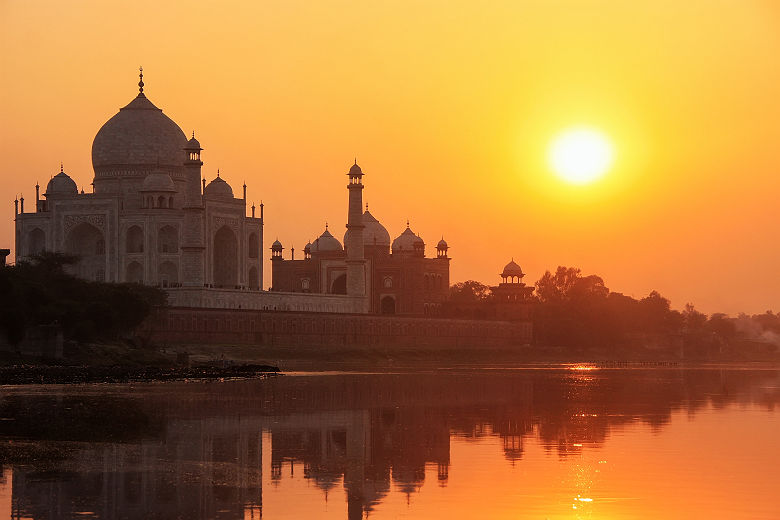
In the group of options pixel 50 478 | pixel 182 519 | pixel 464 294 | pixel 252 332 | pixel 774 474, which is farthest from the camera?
pixel 464 294

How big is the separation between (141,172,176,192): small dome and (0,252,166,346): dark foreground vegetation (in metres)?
13.1

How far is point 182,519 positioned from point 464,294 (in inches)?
4145

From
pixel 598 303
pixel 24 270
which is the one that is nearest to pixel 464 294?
pixel 598 303

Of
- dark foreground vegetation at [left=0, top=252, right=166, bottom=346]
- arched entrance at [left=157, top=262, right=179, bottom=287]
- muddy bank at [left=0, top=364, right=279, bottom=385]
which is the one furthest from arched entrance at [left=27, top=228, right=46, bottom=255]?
muddy bank at [left=0, top=364, right=279, bottom=385]

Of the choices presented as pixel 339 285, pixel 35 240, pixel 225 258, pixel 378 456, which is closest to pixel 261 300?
pixel 225 258

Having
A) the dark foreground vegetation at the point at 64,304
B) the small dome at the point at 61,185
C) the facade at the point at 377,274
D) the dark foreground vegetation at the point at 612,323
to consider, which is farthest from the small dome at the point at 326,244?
the dark foreground vegetation at the point at 64,304

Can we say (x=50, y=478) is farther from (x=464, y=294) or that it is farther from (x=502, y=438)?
(x=464, y=294)

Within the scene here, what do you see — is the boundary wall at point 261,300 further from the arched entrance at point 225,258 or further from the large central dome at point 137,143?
the large central dome at point 137,143

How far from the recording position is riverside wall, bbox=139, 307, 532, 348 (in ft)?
228

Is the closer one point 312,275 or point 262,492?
point 262,492

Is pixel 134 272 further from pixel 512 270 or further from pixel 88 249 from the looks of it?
pixel 512 270

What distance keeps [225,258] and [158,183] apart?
20.0 feet

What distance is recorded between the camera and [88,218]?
78.9 metres

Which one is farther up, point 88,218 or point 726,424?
point 88,218
